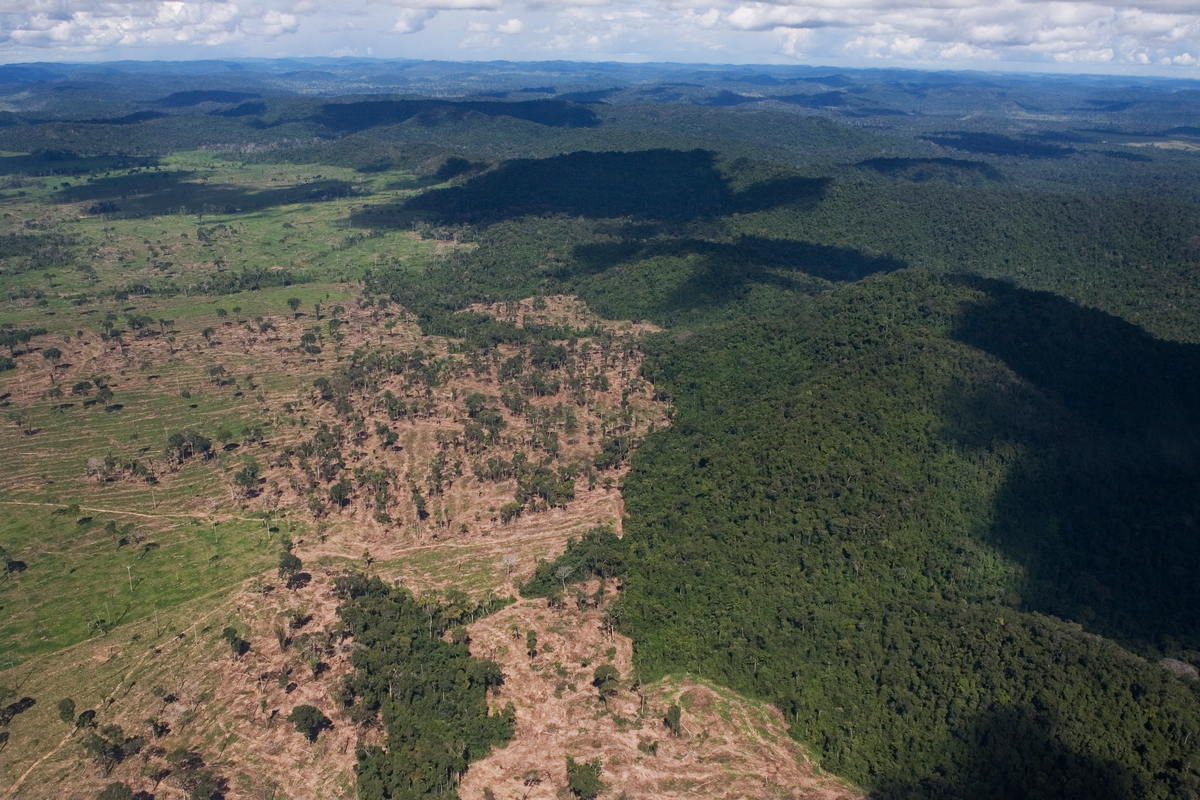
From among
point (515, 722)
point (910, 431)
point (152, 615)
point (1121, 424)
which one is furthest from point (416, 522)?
point (1121, 424)

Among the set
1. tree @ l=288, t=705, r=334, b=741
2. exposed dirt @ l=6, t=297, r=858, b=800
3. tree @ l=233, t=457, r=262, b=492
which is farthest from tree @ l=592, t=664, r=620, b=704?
tree @ l=233, t=457, r=262, b=492

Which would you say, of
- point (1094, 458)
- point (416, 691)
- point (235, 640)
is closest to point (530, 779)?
point (416, 691)

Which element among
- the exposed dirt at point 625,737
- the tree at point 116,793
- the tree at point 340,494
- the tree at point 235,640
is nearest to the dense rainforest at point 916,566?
the exposed dirt at point 625,737

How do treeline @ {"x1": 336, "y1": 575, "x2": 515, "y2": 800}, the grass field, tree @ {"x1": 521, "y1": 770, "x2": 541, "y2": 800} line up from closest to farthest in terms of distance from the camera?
treeline @ {"x1": 336, "y1": 575, "x2": 515, "y2": 800}
tree @ {"x1": 521, "y1": 770, "x2": 541, "y2": 800}
the grass field

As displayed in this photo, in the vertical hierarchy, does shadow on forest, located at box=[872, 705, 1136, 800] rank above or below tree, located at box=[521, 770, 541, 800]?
above

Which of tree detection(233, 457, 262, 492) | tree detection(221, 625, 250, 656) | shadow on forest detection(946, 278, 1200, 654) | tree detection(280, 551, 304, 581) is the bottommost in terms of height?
Result: tree detection(221, 625, 250, 656)

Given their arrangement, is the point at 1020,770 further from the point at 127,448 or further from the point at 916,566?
the point at 127,448

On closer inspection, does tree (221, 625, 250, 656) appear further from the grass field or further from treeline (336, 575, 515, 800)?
treeline (336, 575, 515, 800)
